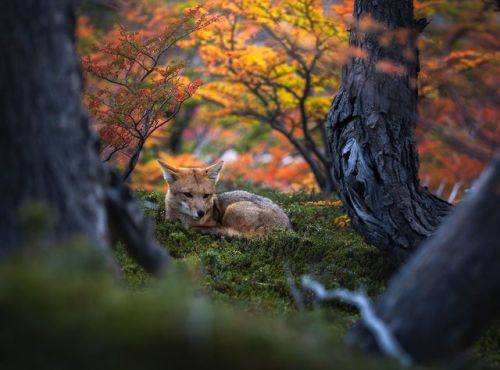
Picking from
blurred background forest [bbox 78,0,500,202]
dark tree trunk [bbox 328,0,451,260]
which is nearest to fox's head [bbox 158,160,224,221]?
blurred background forest [bbox 78,0,500,202]

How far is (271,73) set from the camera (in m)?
13.0

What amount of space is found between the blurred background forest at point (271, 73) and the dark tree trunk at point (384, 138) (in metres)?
0.21

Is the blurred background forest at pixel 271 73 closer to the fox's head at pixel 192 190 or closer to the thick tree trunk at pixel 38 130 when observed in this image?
the fox's head at pixel 192 190

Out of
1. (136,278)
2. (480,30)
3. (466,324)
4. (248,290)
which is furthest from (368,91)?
(480,30)

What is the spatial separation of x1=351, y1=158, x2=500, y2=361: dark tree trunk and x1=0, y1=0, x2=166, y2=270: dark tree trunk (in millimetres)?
2026

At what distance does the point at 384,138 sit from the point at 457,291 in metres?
3.41

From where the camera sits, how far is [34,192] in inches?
147

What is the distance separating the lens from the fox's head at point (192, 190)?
29.0ft

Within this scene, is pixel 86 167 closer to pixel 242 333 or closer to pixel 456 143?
pixel 242 333

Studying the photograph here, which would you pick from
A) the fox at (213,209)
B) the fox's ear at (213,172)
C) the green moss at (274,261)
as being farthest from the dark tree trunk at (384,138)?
the fox's ear at (213,172)

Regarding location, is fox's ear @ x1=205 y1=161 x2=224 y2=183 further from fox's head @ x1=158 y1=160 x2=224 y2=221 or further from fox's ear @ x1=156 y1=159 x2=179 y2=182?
fox's ear @ x1=156 y1=159 x2=179 y2=182

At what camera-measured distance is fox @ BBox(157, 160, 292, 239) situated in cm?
869

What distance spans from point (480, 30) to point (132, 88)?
338 inches

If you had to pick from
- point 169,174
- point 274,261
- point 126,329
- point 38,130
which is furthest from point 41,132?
point 169,174
